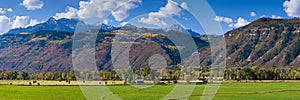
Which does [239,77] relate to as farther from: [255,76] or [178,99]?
[178,99]

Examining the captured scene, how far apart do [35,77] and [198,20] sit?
488 ft

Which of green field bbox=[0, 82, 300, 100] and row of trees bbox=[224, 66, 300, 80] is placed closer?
green field bbox=[0, 82, 300, 100]

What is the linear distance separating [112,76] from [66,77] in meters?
24.0

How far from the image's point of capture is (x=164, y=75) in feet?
382

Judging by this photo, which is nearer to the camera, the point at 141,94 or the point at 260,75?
the point at 141,94

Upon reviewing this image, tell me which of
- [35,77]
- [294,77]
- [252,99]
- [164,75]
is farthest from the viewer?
[35,77]

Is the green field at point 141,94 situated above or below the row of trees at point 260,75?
below

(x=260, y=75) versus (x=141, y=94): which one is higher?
(x=260, y=75)

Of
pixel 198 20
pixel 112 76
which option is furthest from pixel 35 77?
pixel 198 20

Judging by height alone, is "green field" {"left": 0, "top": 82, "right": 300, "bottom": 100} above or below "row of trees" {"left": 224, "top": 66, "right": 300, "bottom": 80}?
below

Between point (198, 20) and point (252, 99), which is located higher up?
point (198, 20)

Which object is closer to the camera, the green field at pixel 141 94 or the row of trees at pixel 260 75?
the green field at pixel 141 94

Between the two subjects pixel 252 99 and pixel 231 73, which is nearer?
pixel 252 99

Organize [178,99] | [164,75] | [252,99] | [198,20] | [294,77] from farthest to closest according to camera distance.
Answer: [294,77] → [164,75] → [252,99] → [178,99] → [198,20]
